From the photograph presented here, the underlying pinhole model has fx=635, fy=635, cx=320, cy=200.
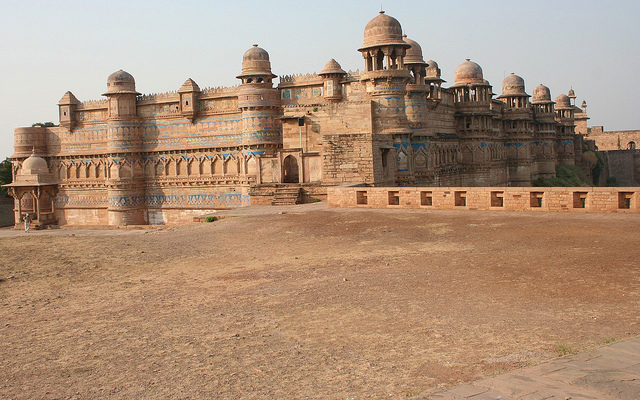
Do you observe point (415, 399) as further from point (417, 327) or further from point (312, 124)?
point (312, 124)

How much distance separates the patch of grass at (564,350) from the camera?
Answer: 4.41 meters

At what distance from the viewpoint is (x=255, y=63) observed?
28.2 m

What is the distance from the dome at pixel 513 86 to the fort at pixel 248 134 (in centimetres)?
6

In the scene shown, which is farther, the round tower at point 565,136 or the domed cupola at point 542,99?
the round tower at point 565,136

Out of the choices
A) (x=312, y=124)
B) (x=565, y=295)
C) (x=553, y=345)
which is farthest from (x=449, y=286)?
(x=312, y=124)

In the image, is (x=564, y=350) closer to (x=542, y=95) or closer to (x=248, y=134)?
(x=248, y=134)

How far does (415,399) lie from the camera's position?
3.74 metres

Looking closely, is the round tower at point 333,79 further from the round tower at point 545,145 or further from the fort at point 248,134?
the round tower at point 545,145

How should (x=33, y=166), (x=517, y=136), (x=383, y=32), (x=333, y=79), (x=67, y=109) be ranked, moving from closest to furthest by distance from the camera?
(x=383, y=32)
(x=33, y=166)
(x=333, y=79)
(x=67, y=109)
(x=517, y=136)

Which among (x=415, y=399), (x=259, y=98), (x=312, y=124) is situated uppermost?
(x=259, y=98)

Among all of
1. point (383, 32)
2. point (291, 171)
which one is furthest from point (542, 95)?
point (291, 171)

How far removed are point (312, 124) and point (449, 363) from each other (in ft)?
56.5

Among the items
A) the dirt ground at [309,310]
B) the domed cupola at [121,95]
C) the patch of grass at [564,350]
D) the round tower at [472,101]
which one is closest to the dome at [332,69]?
the round tower at [472,101]

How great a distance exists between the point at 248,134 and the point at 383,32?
311 inches
